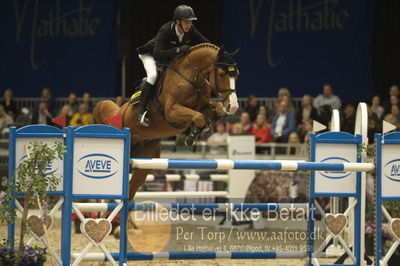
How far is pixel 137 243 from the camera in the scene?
540cm

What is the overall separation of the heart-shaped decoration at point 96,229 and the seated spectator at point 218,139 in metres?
5.31

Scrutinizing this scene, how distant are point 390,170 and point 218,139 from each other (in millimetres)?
5410

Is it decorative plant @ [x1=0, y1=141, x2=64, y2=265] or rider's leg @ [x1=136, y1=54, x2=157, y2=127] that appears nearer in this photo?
decorative plant @ [x1=0, y1=141, x2=64, y2=265]

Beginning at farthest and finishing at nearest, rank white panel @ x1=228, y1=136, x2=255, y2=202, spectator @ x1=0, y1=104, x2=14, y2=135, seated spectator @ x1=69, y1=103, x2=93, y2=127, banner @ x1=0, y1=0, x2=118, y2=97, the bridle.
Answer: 1. banner @ x1=0, y1=0, x2=118, y2=97
2. spectator @ x1=0, y1=104, x2=14, y2=135
3. seated spectator @ x1=69, y1=103, x2=93, y2=127
4. white panel @ x1=228, y1=136, x2=255, y2=202
5. the bridle

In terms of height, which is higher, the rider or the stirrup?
the rider

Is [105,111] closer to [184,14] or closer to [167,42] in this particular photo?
[167,42]

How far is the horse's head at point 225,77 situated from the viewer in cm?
555

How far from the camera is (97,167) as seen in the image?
4.18 metres

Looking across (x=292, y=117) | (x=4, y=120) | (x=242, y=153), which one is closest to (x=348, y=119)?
(x=292, y=117)

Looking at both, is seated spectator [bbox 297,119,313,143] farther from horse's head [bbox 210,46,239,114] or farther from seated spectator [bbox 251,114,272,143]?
horse's head [bbox 210,46,239,114]

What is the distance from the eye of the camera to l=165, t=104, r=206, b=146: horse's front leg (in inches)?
222

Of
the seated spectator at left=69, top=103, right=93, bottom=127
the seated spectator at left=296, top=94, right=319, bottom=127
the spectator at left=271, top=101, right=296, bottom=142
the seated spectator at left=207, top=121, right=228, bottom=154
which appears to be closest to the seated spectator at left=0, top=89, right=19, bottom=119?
the seated spectator at left=69, top=103, right=93, bottom=127

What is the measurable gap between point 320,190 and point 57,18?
984 cm

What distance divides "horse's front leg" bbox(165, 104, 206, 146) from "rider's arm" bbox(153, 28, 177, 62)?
1.34ft
